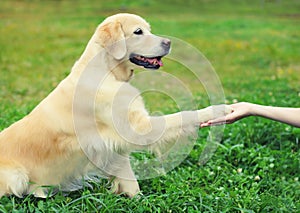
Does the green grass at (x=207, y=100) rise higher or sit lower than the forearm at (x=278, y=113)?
lower

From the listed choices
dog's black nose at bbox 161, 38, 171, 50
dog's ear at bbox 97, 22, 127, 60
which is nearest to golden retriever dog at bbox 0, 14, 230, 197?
dog's ear at bbox 97, 22, 127, 60

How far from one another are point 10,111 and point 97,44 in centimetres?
290

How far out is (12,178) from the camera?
3.65 m

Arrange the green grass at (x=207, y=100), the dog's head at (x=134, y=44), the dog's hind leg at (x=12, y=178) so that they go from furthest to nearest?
the dog's head at (x=134, y=44) < the green grass at (x=207, y=100) < the dog's hind leg at (x=12, y=178)

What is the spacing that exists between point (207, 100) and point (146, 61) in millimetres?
3280

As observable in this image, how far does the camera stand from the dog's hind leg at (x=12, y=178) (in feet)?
11.9

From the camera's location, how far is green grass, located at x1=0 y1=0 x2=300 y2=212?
3.75 metres

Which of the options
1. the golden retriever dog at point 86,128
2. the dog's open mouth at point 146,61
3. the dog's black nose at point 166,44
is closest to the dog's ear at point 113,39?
the golden retriever dog at point 86,128

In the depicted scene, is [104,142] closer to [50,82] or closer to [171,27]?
[50,82]

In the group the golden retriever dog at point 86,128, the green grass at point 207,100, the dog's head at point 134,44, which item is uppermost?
the dog's head at point 134,44

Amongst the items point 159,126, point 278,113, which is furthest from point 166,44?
point 278,113

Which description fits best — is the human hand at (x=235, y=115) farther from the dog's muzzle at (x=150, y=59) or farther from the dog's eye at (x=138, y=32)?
the dog's eye at (x=138, y=32)

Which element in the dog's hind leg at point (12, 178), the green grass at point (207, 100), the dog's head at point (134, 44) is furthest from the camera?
the dog's head at point (134, 44)

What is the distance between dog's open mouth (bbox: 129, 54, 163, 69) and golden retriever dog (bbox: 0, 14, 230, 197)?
0.43 feet
